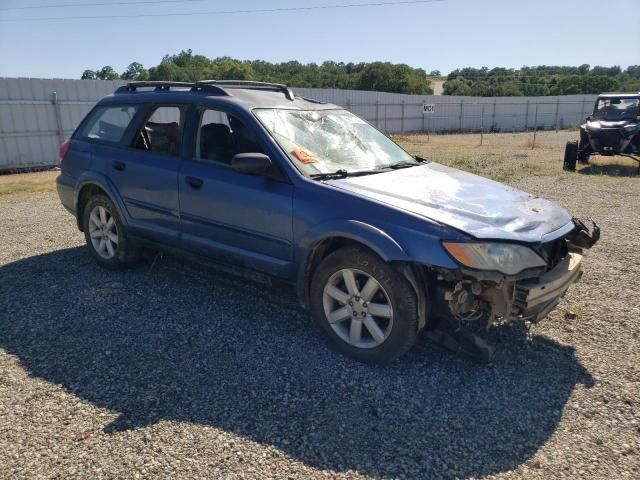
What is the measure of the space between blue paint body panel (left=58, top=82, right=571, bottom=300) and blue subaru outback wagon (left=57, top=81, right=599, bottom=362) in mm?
12

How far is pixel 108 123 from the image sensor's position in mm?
5383

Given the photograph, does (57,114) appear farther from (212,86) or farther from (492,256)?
(492,256)

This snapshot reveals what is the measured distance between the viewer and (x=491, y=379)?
137 inches

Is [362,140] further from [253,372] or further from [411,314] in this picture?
[253,372]

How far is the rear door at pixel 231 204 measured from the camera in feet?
12.9

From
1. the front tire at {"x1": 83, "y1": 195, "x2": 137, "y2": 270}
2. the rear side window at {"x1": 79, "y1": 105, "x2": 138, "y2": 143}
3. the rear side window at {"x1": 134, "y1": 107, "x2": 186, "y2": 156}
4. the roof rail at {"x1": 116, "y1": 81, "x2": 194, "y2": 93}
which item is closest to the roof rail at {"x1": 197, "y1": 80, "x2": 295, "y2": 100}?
the roof rail at {"x1": 116, "y1": 81, "x2": 194, "y2": 93}

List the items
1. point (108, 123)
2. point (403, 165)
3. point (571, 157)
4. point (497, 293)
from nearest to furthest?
point (497, 293) → point (403, 165) → point (108, 123) → point (571, 157)

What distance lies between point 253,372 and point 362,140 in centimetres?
229

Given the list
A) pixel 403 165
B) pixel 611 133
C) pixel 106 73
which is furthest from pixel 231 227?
pixel 106 73

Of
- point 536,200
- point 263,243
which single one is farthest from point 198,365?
point 536,200

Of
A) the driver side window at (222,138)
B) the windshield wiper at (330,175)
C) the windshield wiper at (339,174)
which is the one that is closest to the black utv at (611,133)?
the windshield wiper at (339,174)

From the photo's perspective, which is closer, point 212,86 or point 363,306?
point 363,306

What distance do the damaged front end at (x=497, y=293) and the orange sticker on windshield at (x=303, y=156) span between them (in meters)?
1.33

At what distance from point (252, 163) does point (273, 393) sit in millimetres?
1617
